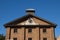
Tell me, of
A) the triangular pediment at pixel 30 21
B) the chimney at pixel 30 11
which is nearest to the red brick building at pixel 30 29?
the triangular pediment at pixel 30 21

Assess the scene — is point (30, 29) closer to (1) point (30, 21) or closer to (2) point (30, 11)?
(1) point (30, 21)

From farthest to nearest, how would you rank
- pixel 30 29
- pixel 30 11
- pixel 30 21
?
1. pixel 30 11
2. pixel 30 21
3. pixel 30 29

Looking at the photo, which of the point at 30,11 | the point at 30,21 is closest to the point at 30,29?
the point at 30,21

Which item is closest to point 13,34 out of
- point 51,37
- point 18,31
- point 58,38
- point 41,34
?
point 18,31

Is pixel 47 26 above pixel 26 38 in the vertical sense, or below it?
above

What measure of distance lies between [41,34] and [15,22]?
7.14 meters

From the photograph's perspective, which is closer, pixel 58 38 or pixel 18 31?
pixel 18 31

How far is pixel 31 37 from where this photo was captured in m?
35.5

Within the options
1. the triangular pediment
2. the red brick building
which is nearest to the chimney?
the triangular pediment

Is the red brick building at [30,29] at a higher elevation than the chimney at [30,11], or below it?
below

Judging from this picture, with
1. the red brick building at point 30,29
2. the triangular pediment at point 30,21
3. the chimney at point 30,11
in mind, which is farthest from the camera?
the chimney at point 30,11

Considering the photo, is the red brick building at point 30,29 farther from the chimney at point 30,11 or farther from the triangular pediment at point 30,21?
the chimney at point 30,11

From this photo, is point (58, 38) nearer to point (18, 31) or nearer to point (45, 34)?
point (45, 34)

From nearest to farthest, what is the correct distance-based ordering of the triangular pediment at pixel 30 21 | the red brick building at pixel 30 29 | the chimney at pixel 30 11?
the red brick building at pixel 30 29 → the triangular pediment at pixel 30 21 → the chimney at pixel 30 11
